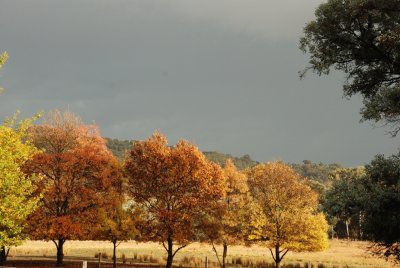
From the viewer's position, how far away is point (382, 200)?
54.2 ft

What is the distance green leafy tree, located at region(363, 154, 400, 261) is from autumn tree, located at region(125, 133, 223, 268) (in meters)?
18.2

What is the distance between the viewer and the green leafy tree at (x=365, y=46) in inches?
689

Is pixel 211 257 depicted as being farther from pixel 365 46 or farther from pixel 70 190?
pixel 365 46

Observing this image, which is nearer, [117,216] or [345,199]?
[345,199]

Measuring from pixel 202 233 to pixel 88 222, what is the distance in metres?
9.67

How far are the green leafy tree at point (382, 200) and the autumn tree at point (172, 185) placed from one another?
18209 millimetres

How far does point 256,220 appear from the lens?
37.9 meters

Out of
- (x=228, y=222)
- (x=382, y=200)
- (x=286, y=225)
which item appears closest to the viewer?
(x=382, y=200)

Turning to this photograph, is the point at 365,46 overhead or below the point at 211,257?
overhead

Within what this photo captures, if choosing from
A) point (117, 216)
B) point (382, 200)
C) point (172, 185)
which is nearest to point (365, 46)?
point (382, 200)

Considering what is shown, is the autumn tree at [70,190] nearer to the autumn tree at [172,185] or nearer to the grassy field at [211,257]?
the autumn tree at [172,185]

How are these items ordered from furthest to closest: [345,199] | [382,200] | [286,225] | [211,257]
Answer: [211,257] < [286,225] < [345,199] < [382,200]

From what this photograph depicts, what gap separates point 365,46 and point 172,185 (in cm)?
2032

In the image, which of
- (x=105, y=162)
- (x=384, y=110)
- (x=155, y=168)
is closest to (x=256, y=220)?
(x=155, y=168)
